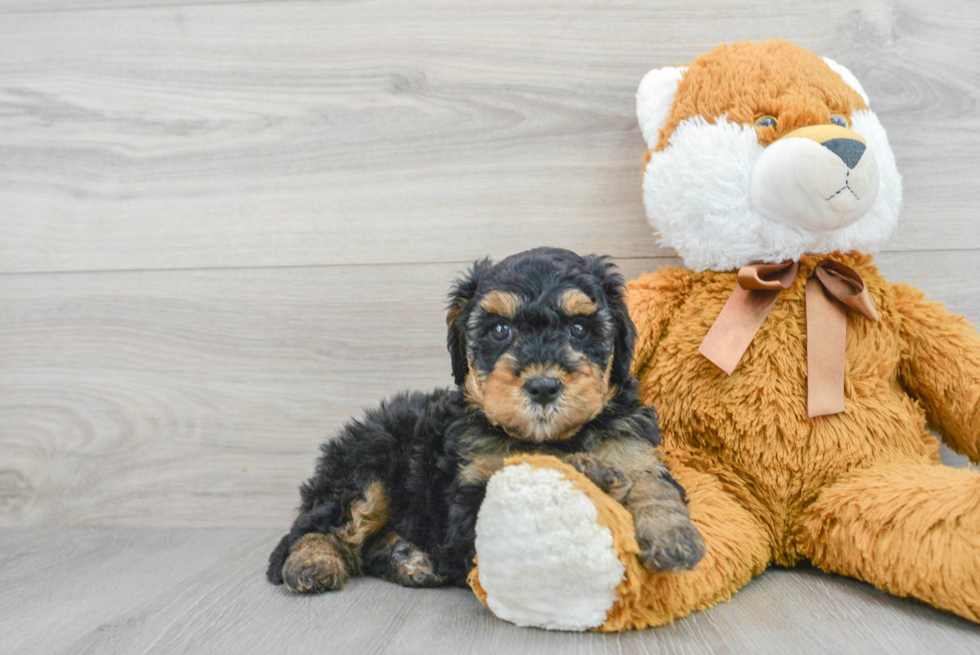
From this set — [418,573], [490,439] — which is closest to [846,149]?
[490,439]

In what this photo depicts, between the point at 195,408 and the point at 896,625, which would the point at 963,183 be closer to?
the point at 896,625

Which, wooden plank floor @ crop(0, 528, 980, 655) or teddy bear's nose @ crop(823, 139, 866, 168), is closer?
wooden plank floor @ crop(0, 528, 980, 655)

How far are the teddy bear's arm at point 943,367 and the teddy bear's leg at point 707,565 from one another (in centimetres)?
44

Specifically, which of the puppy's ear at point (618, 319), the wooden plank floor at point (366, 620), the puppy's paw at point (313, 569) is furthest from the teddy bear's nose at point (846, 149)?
the puppy's paw at point (313, 569)

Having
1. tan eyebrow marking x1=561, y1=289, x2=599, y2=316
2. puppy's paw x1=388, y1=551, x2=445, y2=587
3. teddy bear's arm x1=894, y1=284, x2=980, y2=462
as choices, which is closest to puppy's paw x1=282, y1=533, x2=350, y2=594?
puppy's paw x1=388, y1=551, x2=445, y2=587

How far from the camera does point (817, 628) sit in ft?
3.76

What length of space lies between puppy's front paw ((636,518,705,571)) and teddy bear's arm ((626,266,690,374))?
455 mm

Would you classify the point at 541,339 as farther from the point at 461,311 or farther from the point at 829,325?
the point at 829,325

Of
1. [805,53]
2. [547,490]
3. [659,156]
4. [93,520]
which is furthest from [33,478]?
[805,53]

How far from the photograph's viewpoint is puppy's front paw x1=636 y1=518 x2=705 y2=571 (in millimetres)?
1074

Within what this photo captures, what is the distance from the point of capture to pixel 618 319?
1.29 meters

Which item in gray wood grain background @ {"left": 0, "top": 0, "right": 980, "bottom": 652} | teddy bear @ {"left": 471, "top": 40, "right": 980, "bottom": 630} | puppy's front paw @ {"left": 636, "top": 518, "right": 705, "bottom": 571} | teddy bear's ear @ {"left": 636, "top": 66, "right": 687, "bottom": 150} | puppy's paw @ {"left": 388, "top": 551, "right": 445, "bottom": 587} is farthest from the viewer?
gray wood grain background @ {"left": 0, "top": 0, "right": 980, "bottom": 652}

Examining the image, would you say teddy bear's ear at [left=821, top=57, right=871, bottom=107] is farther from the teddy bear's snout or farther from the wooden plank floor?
the wooden plank floor

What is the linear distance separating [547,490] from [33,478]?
1584 millimetres
